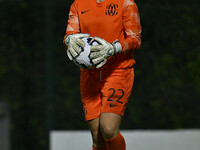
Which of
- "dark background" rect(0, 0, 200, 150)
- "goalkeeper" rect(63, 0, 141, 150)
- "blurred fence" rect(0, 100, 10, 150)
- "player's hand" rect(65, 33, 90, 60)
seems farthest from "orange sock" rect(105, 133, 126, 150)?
"blurred fence" rect(0, 100, 10, 150)

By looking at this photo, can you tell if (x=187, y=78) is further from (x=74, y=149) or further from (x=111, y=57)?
Result: (x=111, y=57)

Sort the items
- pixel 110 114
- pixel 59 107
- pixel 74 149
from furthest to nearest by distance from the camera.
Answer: pixel 59 107 → pixel 74 149 → pixel 110 114

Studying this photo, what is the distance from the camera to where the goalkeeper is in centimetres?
334

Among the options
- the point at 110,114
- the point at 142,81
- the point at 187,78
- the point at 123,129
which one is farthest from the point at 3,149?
the point at 110,114

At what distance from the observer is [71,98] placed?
599 cm

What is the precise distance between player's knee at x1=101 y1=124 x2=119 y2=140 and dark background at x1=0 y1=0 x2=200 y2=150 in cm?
256

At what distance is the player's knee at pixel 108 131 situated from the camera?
10.9ft

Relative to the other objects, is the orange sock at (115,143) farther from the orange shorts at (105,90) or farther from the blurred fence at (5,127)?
the blurred fence at (5,127)

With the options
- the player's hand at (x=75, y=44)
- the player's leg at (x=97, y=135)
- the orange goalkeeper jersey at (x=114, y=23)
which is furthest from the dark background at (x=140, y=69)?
the player's hand at (x=75, y=44)

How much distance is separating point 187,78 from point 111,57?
2.79m

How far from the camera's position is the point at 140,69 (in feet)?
19.5

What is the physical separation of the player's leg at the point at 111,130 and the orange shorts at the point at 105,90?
0.17 feet

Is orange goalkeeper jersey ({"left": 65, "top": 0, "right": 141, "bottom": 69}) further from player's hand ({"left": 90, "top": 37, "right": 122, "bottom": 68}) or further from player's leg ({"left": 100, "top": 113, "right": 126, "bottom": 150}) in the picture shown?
player's leg ({"left": 100, "top": 113, "right": 126, "bottom": 150})

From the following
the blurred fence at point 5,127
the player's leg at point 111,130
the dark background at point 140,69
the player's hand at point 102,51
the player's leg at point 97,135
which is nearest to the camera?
the player's hand at point 102,51
